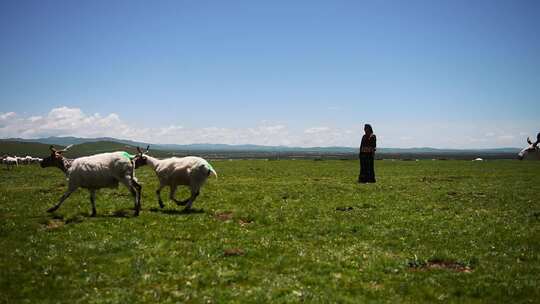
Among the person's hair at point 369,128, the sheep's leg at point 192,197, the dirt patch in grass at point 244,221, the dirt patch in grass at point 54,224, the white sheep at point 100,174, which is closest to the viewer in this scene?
the dirt patch in grass at point 54,224

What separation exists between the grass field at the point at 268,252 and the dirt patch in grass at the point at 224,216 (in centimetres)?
10

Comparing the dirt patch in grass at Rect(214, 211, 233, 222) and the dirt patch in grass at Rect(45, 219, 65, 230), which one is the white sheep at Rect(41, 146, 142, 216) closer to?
the dirt patch in grass at Rect(45, 219, 65, 230)

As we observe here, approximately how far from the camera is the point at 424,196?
26.5 metres

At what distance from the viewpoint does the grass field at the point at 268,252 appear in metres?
10.1

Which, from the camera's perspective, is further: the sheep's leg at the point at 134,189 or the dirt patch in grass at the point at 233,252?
the sheep's leg at the point at 134,189

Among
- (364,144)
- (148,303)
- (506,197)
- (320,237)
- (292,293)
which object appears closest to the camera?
(148,303)

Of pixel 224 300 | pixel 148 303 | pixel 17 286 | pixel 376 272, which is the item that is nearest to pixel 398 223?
pixel 376 272

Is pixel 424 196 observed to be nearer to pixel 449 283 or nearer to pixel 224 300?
pixel 449 283

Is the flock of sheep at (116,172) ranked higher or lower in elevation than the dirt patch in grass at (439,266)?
higher

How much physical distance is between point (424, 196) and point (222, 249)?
17678 millimetres

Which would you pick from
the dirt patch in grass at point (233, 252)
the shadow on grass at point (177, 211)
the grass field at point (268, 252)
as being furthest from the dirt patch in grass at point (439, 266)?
the shadow on grass at point (177, 211)

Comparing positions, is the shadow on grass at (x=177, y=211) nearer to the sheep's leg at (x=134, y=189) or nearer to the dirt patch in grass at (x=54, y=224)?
the sheep's leg at (x=134, y=189)

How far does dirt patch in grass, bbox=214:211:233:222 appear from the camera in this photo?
735 inches

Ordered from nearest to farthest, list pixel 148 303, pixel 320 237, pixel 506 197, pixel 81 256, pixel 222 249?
pixel 148 303
pixel 81 256
pixel 222 249
pixel 320 237
pixel 506 197
